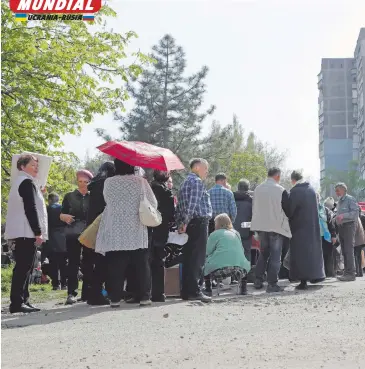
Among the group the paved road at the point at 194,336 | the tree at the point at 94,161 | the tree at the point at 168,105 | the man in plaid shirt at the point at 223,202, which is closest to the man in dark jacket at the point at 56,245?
the man in plaid shirt at the point at 223,202

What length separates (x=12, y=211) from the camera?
36.6ft

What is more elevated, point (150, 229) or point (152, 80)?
point (152, 80)

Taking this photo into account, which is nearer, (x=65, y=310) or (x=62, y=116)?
(x=65, y=310)

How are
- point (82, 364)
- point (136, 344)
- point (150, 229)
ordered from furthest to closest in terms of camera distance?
point (150, 229), point (136, 344), point (82, 364)

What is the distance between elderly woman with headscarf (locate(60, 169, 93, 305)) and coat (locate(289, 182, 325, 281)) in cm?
355

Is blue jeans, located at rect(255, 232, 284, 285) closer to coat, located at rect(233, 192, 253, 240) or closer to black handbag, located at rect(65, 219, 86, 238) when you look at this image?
coat, located at rect(233, 192, 253, 240)

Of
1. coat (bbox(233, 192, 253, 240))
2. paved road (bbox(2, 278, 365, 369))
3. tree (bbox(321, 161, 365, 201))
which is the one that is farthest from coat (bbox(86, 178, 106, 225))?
tree (bbox(321, 161, 365, 201))

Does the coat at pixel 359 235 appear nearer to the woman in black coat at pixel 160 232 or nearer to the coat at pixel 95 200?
the woman in black coat at pixel 160 232

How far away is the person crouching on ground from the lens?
12.8 metres

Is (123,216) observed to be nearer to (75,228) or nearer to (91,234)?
(91,234)

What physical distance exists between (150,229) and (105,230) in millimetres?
950

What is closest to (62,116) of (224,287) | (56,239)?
(56,239)

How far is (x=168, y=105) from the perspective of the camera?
6256 cm

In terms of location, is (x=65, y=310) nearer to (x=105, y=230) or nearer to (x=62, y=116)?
(x=105, y=230)
